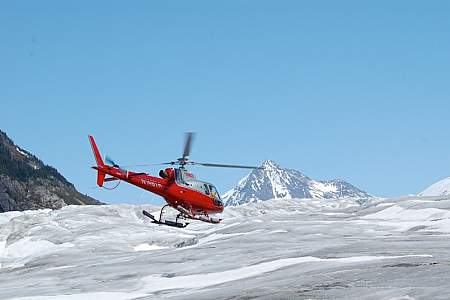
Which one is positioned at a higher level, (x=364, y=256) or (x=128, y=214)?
(x=128, y=214)

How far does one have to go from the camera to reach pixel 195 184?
46.1 metres

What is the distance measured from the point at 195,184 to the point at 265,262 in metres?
13.1

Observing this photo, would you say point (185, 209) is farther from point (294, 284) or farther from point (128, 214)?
point (128, 214)

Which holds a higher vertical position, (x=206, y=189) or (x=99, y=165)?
(x=99, y=165)

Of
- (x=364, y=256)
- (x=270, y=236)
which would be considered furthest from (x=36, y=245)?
(x=364, y=256)

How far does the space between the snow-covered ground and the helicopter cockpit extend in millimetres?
3364

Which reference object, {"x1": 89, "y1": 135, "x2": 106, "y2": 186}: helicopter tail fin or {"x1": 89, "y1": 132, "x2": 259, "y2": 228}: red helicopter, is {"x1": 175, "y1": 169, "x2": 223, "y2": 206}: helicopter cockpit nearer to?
{"x1": 89, "y1": 132, "x2": 259, "y2": 228}: red helicopter

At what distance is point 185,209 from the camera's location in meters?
45.3

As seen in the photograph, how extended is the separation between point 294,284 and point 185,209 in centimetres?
2196

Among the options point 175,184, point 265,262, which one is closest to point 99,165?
point 175,184

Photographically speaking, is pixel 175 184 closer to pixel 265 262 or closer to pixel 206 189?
pixel 206 189

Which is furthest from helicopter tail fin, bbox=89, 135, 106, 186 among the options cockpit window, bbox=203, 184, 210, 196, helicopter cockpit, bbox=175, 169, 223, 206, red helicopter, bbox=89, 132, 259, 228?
cockpit window, bbox=203, 184, 210, 196

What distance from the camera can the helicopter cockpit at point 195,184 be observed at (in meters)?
45.4

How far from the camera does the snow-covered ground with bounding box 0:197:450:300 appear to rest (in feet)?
73.5
